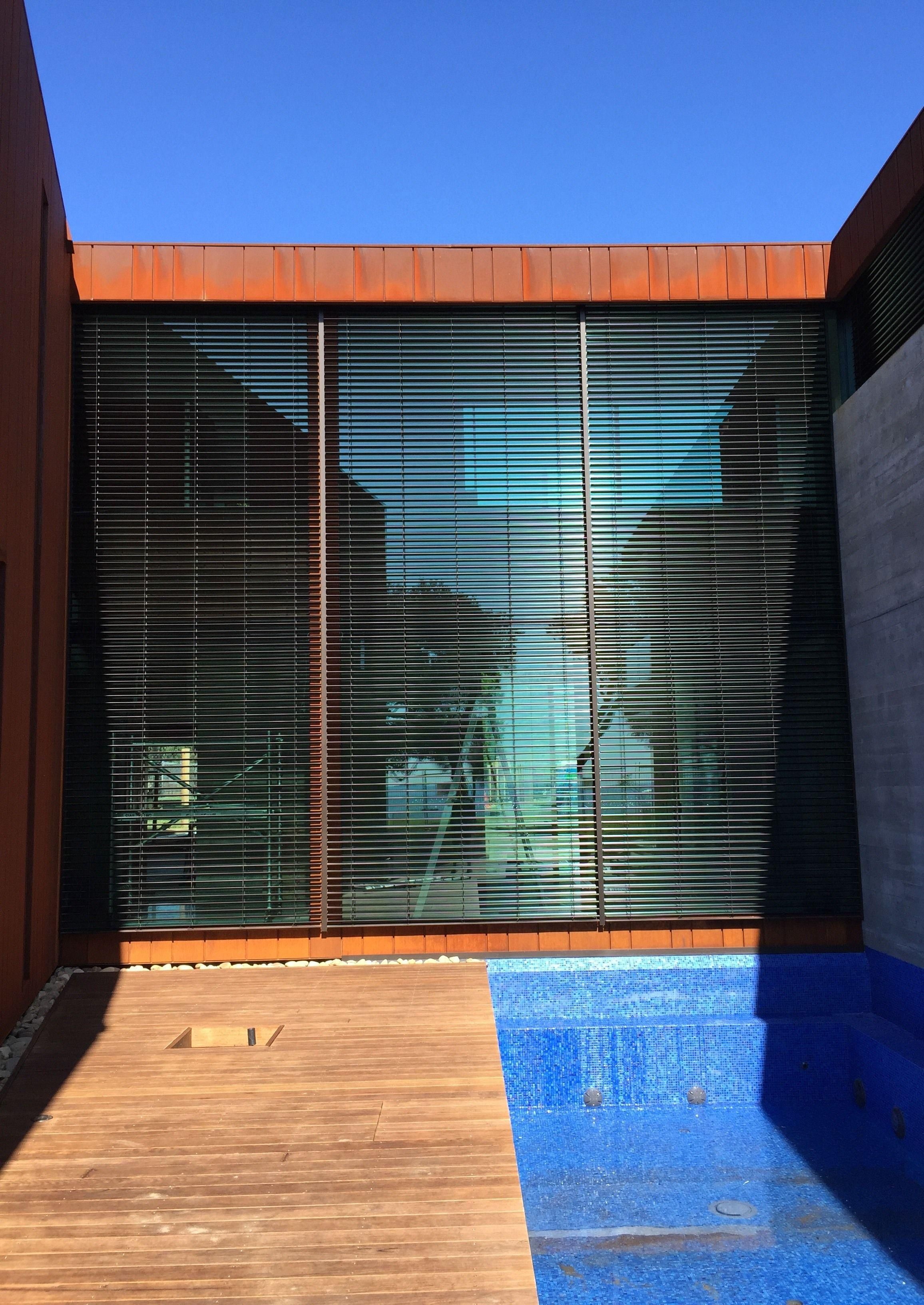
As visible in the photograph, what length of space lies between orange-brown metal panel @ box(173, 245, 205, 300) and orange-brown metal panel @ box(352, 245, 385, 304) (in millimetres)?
1048

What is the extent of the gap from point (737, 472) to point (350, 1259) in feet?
17.8

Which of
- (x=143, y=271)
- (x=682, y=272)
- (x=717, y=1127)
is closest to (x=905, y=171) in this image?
(x=682, y=272)

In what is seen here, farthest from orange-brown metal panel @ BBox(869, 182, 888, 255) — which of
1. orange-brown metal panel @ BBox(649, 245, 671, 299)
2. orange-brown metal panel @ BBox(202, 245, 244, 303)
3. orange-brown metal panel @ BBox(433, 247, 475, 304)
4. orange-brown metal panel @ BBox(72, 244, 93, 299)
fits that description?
orange-brown metal panel @ BBox(72, 244, 93, 299)

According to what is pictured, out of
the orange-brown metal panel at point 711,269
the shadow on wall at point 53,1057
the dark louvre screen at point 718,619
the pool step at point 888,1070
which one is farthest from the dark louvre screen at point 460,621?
the pool step at point 888,1070

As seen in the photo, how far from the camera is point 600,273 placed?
6457mm

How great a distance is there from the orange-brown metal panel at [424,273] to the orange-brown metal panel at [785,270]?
2.38 m

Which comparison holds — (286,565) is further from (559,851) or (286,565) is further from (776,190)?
(776,190)

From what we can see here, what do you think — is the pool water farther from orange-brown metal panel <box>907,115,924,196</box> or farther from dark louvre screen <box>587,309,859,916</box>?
orange-brown metal panel <box>907,115,924,196</box>

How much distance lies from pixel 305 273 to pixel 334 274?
8.0 inches

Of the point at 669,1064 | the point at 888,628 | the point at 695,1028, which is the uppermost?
the point at 888,628

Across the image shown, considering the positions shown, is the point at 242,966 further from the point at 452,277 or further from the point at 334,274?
the point at 452,277

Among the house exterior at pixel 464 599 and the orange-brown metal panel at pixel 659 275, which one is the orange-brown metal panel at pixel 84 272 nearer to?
the house exterior at pixel 464 599

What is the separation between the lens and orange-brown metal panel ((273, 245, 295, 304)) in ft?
20.9

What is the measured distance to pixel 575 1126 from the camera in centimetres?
547
